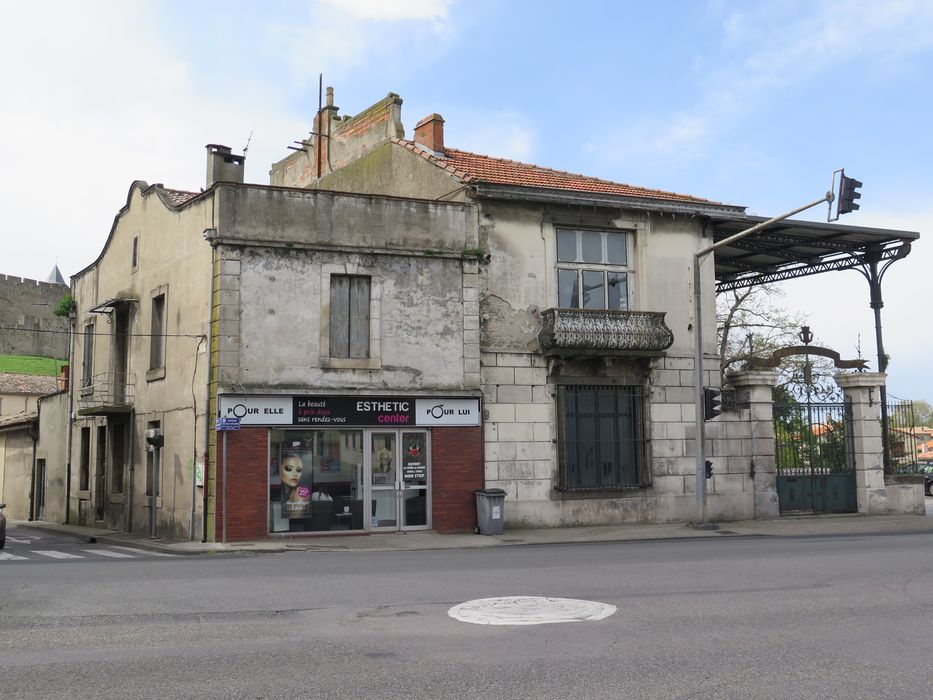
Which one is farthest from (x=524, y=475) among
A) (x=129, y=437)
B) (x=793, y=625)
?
(x=793, y=625)

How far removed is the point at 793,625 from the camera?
8180 millimetres

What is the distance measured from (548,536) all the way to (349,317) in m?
6.14

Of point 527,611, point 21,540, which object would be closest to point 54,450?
point 21,540

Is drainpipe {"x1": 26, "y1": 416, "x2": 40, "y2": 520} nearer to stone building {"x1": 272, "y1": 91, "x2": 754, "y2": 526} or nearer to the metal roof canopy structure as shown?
stone building {"x1": 272, "y1": 91, "x2": 754, "y2": 526}

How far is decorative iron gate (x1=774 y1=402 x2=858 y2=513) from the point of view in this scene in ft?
78.1

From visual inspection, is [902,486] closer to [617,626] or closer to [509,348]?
[509,348]

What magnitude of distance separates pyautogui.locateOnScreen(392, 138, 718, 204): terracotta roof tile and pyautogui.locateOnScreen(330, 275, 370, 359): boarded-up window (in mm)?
3520

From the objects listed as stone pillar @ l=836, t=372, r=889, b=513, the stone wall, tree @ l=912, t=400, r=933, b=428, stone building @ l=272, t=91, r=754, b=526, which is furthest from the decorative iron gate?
tree @ l=912, t=400, r=933, b=428

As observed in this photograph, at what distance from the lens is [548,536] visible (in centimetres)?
1967

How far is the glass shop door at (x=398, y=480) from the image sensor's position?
2038 cm

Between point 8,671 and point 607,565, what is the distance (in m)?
8.00

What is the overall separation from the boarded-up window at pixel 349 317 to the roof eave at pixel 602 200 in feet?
11.4

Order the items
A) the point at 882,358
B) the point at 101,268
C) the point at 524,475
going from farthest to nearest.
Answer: the point at 101,268 → the point at 882,358 → the point at 524,475

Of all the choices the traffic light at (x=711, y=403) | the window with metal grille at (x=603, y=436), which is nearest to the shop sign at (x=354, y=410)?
the window with metal grille at (x=603, y=436)
